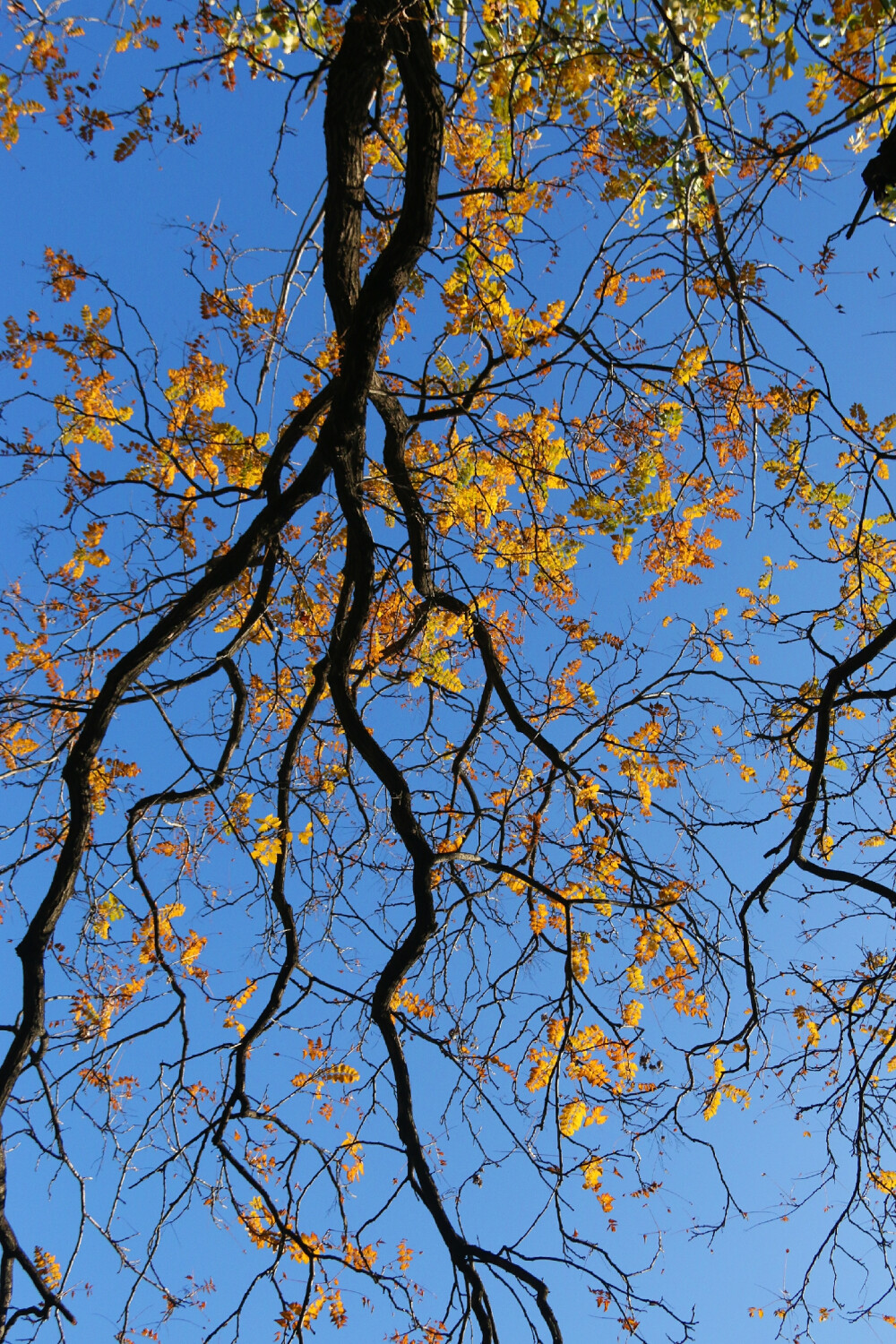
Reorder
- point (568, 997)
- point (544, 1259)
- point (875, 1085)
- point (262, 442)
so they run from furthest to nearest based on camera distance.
Result: point (262, 442), point (568, 997), point (875, 1085), point (544, 1259)

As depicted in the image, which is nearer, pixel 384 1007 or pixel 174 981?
pixel 384 1007

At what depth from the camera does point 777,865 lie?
3.75 meters

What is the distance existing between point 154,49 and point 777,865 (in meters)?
4.55

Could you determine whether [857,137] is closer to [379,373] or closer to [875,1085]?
[379,373]

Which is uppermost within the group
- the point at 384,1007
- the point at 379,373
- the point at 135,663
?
the point at 379,373

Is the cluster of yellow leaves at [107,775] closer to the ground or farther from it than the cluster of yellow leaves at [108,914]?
farther from it

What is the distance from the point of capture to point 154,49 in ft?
11.8

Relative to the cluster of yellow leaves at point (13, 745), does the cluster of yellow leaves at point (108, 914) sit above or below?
below

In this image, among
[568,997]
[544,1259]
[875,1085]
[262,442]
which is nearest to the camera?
[544,1259]

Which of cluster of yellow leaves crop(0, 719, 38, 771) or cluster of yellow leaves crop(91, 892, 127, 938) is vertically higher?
cluster of yellow leaves crop(0, 719, 38, 771)

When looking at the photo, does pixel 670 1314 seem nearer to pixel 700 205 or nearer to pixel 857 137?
pixel 700 205

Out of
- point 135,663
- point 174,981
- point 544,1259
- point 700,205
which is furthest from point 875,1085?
point 700,205

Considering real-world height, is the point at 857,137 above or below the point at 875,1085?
above

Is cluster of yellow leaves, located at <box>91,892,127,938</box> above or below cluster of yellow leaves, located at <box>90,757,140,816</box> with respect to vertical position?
below
